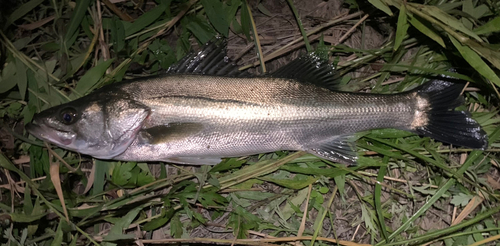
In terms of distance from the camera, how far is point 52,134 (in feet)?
8.15

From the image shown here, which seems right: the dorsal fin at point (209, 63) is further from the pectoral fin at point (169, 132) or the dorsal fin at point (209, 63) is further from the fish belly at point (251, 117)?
the pectoral fin at point (169, 132)

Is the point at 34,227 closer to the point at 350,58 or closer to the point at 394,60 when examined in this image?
the point at 350,58

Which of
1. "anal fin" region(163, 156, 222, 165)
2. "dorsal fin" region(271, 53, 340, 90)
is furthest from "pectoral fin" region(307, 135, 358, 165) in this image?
"anal fin" region(163, 156, 222, 165)

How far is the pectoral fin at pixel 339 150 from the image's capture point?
261cm

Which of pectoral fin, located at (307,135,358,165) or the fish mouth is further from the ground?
the fish mouth

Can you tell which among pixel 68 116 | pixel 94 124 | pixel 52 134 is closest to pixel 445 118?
pixel 94 124

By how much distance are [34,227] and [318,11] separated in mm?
2868

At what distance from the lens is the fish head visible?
2467 mm

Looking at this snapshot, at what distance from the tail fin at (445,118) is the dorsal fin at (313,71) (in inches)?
25.6

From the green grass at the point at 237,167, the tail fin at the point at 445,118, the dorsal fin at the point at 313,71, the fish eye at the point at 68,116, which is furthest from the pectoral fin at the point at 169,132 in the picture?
the tail fin at the point at 445,118

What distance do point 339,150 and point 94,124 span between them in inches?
72.2

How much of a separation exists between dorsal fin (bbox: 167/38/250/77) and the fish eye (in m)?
0.75

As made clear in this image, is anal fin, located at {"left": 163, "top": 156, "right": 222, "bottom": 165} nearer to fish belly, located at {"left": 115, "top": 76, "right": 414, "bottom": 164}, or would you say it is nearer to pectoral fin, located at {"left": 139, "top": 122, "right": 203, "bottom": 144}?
fish belly, located at {"left": 115, "top": 76, "right": 414, "bottom": 164}

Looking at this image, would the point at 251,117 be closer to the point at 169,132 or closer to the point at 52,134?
the point at 169,132
